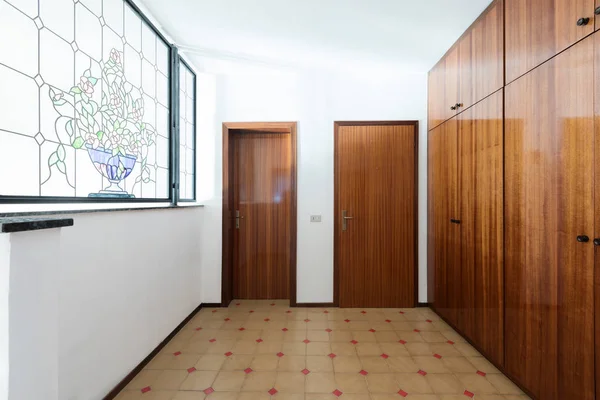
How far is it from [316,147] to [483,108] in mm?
1638

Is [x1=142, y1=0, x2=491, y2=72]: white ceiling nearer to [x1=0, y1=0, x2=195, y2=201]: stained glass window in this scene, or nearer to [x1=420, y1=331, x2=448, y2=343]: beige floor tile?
[x1=0, y1=0, x2=195, y2=201]: stained glass window

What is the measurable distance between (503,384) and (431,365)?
44 centimetres

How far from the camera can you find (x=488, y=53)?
2117 millimetres

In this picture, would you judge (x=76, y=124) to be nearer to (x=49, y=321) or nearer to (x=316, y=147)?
(x=49, y=321)

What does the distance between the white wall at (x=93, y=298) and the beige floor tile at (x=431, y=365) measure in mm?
2070

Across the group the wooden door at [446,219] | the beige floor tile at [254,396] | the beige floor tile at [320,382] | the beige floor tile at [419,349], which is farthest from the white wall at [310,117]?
the beige floor tile at [254,396]

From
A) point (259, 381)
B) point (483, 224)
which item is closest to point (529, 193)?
point (483, 224)

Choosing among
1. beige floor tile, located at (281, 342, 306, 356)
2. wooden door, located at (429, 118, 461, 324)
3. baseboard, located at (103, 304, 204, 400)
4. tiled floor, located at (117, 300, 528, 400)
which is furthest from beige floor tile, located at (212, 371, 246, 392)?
wooden door, located at (429, 118, 461, 324)

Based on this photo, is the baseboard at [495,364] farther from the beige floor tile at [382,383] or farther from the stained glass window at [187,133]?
the stained glass window at [187,133]

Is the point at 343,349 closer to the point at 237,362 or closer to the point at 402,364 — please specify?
the point at 402,364

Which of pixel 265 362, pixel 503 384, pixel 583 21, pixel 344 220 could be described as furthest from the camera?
pixel 344 220

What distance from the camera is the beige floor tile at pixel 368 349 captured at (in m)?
2.26

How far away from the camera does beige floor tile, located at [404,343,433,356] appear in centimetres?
226

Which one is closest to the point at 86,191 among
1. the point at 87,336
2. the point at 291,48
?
the point at 87,336
